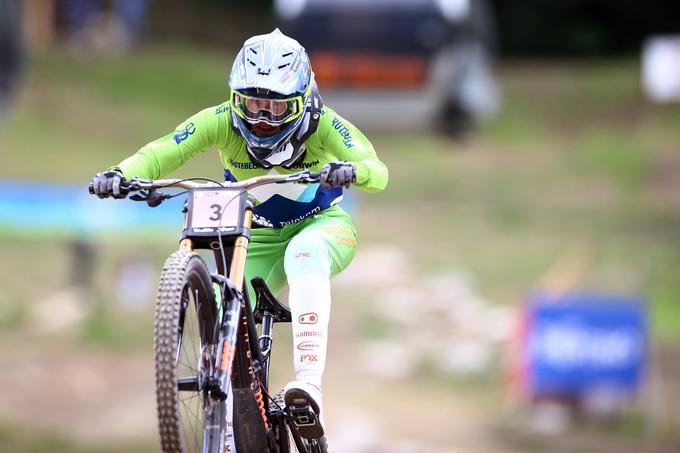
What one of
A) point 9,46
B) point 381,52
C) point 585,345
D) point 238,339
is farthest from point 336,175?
point 381,52

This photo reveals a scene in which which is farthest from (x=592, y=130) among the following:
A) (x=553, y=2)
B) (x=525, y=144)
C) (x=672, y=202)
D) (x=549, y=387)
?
(x=549, y=387)

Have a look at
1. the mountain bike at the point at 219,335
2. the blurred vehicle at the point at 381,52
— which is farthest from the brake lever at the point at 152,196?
the blurred vehicle at the point at 381,52

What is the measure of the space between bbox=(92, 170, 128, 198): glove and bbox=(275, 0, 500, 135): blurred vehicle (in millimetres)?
24498

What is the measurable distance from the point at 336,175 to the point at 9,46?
6267mm

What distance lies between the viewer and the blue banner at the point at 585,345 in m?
18.3

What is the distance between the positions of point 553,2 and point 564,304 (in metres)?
29.3

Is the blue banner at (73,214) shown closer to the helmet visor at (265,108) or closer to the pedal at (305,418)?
the pedal at (305,418)

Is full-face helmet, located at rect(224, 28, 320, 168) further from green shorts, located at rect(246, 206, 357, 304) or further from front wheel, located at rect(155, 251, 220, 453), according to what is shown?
front wheel, located at rect(155, 251, 220, 453)

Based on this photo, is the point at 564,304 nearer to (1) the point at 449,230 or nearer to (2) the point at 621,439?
(2) the point at 621,439

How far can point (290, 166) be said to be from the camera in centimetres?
689

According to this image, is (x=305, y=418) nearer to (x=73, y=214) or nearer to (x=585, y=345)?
(x=585, y=345)

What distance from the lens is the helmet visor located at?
642cm

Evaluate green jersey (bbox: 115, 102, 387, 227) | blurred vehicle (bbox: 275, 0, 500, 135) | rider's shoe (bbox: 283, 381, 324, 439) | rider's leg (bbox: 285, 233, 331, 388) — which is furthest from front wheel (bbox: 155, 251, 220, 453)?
blurred vehicle (bbox: 275, 0, 500, 135)

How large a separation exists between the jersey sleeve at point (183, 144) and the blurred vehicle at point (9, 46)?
537cm
